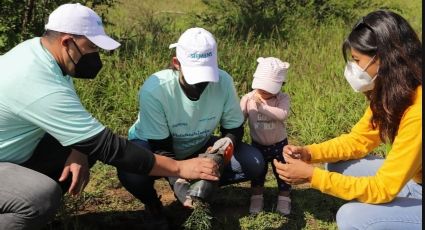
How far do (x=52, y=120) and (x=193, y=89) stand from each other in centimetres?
86

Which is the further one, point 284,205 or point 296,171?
point 284,205

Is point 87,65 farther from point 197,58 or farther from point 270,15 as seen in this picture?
point 270,15

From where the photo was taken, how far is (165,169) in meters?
2.57

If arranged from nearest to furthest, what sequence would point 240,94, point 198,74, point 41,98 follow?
point 41,98 → point 198,74 → point 240,94

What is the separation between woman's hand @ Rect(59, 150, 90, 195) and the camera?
2.73 metres

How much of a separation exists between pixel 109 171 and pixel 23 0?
212 centimetres

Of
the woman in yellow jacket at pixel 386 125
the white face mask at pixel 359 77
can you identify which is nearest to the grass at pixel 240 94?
the woman in yellow jacket at pixel 386 125

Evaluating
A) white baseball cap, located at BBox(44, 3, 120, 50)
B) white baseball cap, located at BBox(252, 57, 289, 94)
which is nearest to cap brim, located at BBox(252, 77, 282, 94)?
white baseball cap, located at BBox(252, 57, 289, 94)

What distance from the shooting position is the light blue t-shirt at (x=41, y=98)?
7.56 feet

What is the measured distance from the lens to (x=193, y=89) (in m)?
2.92

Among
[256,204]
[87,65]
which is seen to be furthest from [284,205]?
[87,65]

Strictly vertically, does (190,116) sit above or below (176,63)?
below

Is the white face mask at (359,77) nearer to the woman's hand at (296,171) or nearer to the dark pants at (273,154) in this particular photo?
the woman's hand at (296,171)

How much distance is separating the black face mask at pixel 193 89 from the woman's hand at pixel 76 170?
645 millimetres
